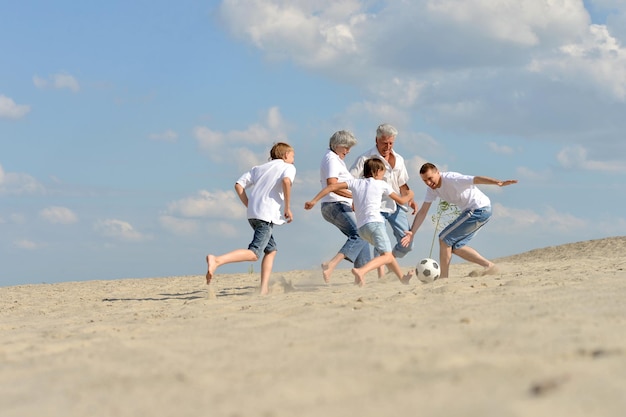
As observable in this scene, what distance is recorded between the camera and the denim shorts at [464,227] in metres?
8.80

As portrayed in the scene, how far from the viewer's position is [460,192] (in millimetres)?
8766

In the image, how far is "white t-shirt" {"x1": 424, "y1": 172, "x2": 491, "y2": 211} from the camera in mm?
8656

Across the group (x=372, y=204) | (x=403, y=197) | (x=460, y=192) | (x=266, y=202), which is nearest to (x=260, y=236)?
(x=266, y=202)

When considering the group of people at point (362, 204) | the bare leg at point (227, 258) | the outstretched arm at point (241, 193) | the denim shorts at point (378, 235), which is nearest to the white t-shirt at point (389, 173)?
the group of people at point (362, 204)

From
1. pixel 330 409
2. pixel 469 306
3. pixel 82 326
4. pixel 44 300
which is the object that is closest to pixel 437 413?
pixel 330 409

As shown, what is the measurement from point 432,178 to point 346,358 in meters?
5.26

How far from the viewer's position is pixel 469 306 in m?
5.41

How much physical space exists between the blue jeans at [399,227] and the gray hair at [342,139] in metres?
1.04

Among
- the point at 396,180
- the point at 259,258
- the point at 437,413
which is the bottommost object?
the point at 437,413

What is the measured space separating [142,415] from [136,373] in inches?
31.9

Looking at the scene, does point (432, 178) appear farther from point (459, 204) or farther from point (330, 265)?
point (330, 265)

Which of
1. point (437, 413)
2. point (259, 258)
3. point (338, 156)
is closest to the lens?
point (437, 413)

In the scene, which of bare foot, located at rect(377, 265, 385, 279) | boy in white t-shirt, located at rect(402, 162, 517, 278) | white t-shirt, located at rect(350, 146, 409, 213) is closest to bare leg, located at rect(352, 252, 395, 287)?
boy in white t-shirt, located at rect(402, 162, 517, 278)

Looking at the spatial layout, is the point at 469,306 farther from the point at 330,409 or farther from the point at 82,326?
the point at 82,326
